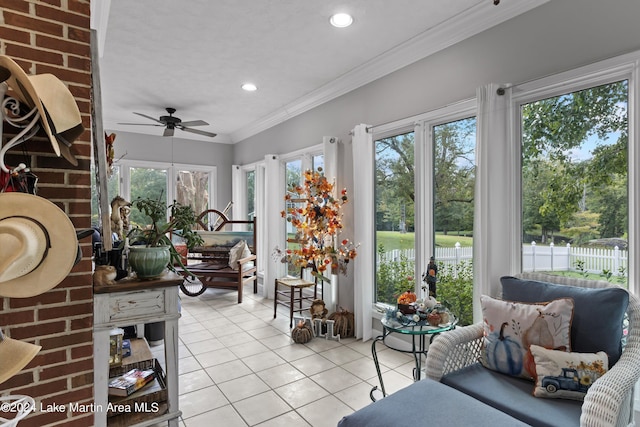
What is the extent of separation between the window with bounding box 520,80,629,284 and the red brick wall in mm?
2589

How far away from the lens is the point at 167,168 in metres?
6.11

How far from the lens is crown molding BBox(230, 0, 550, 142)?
7.70 ft

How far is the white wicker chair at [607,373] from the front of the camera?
1269 mm

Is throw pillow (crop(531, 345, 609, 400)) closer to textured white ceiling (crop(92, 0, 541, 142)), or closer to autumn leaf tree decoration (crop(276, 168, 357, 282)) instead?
autumn leaf tree decoration (crop(276, 168, 357, 282))

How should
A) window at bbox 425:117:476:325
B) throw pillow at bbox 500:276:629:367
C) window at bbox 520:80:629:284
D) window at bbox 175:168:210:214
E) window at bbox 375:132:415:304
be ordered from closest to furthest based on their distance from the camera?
throw pillow at bbox 500:276:629:367
window at bbox 520:80:629:284
window at bbox 425:117:476:325
window at bbox 375:132:415:304
window at bbox 175:168:210:214

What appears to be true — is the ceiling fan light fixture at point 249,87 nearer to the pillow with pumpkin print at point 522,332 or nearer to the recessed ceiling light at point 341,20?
the recessed ceiling light at point 341,20

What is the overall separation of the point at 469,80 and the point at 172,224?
2351 mm

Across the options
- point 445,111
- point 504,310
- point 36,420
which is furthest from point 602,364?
point 36,420

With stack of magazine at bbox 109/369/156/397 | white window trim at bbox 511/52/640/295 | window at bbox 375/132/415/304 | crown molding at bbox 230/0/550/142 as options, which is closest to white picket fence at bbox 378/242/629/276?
white window trim at bbox 511/52/640/295

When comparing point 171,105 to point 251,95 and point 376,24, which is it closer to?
point 251,95

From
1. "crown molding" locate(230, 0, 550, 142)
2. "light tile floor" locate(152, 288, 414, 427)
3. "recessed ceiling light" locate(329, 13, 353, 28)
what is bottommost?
"light tile floor" locate(152, 288, 414, 427)

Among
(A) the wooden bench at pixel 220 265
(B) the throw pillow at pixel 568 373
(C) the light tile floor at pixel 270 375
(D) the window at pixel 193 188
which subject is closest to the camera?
(B) the throw pillow at pixel 568 373

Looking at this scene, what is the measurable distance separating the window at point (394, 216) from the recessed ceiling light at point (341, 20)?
113cm

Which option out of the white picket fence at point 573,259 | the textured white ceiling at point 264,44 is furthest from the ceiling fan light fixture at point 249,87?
the white picket fence at point 573,259
